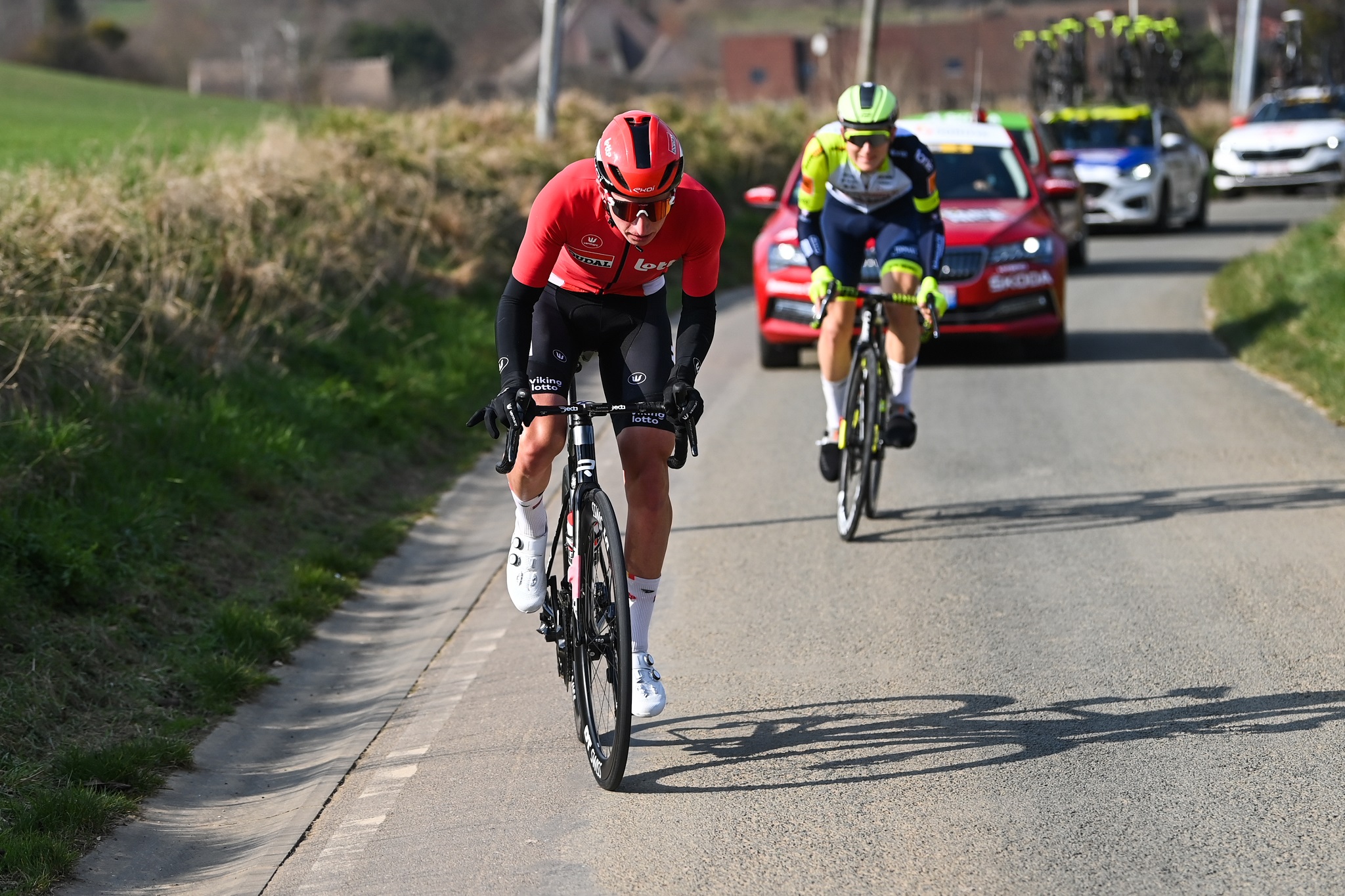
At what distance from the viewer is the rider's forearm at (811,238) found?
8.24 metres

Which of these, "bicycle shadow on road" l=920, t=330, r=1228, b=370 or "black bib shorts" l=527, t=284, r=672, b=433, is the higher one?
"black bib shorts" l=527, t=284, r=672, b=433

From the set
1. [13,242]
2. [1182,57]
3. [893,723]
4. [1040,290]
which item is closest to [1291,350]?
[1040,290]

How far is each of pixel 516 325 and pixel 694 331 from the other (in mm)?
588

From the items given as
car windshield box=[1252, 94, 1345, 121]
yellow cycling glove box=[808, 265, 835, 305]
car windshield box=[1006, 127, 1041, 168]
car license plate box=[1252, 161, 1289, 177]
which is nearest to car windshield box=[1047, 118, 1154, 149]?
car license plate box=[1252, 161, 1289, 177]

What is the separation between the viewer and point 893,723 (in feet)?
18.1

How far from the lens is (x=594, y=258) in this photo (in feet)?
17.7

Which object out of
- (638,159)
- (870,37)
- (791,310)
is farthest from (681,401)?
(870,37)

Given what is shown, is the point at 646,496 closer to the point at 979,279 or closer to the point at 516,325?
the point at 516,325

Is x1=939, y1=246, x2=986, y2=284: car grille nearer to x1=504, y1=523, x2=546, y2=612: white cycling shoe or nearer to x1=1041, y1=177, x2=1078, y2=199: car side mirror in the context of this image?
x1=1041, y1=177, x2=1078, y2=199: car side mirror

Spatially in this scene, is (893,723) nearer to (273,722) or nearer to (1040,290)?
(273,722)

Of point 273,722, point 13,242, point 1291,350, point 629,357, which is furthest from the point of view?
point 1291,350

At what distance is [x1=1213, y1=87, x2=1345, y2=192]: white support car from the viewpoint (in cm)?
2902

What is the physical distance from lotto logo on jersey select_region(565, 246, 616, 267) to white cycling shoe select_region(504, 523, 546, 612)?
1.01 meters

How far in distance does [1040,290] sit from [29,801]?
31.2ft
